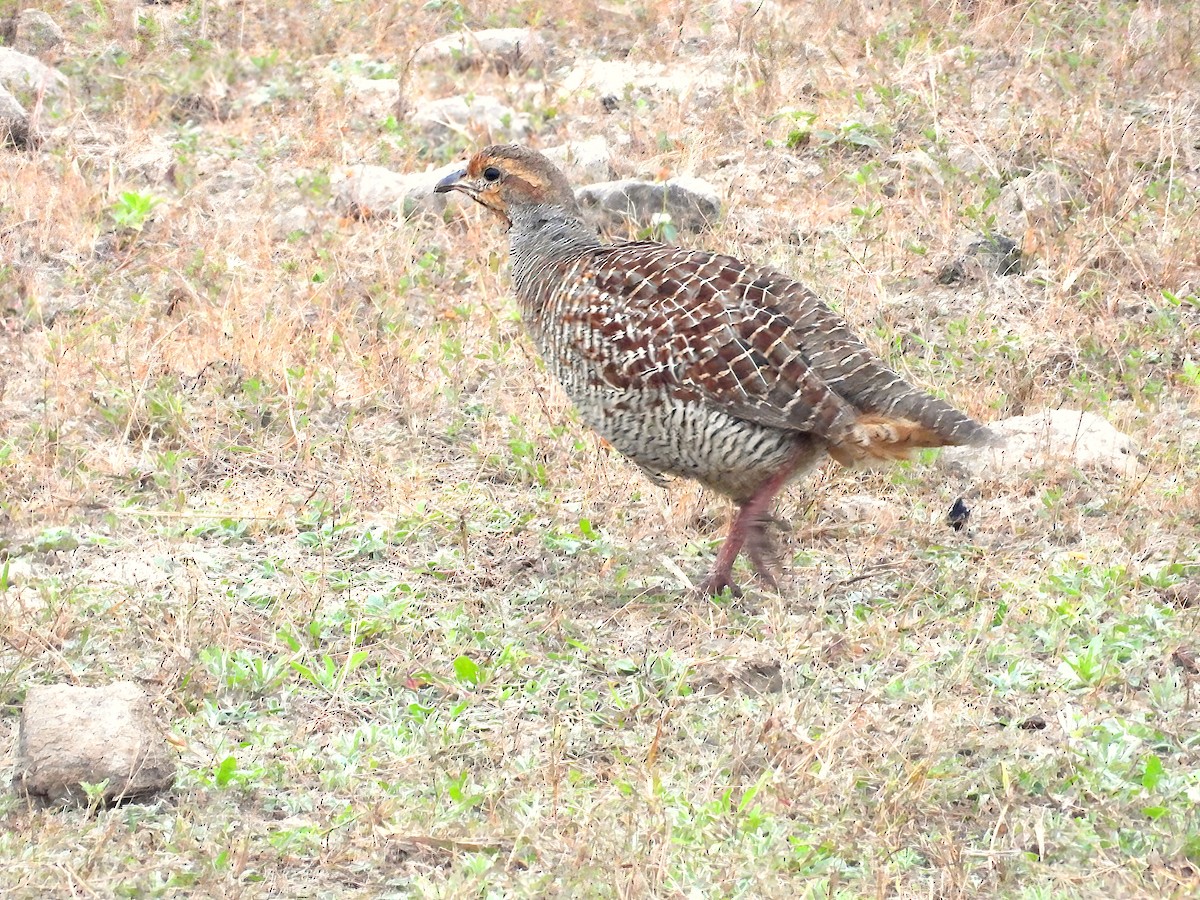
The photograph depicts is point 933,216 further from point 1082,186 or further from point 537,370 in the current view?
point 537,370

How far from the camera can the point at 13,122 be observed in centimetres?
927

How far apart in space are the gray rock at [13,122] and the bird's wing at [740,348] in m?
4.96

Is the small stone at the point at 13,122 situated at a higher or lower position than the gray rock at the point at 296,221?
higher

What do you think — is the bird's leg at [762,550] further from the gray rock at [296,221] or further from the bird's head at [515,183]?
the gray rock at [296,221]

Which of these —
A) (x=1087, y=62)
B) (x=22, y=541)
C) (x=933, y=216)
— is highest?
(x=1087, y=62)

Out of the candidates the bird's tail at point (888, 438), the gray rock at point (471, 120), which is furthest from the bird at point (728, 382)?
the gray rock at point (471, 120)

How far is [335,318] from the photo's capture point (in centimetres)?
755

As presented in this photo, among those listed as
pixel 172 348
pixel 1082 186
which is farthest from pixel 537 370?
pixel 1082 186

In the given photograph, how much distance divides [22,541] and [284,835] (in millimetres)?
2299

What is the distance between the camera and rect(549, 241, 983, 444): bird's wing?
5.32m

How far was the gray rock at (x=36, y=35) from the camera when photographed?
10508 millimetres

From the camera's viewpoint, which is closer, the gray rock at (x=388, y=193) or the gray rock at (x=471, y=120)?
the gray rock at (x=388, y=193)

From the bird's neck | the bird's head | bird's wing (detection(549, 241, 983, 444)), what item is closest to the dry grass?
bird's wing (detection(549, 241, 983, 444))

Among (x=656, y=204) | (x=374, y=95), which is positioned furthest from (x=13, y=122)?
(x=656, y=204)
